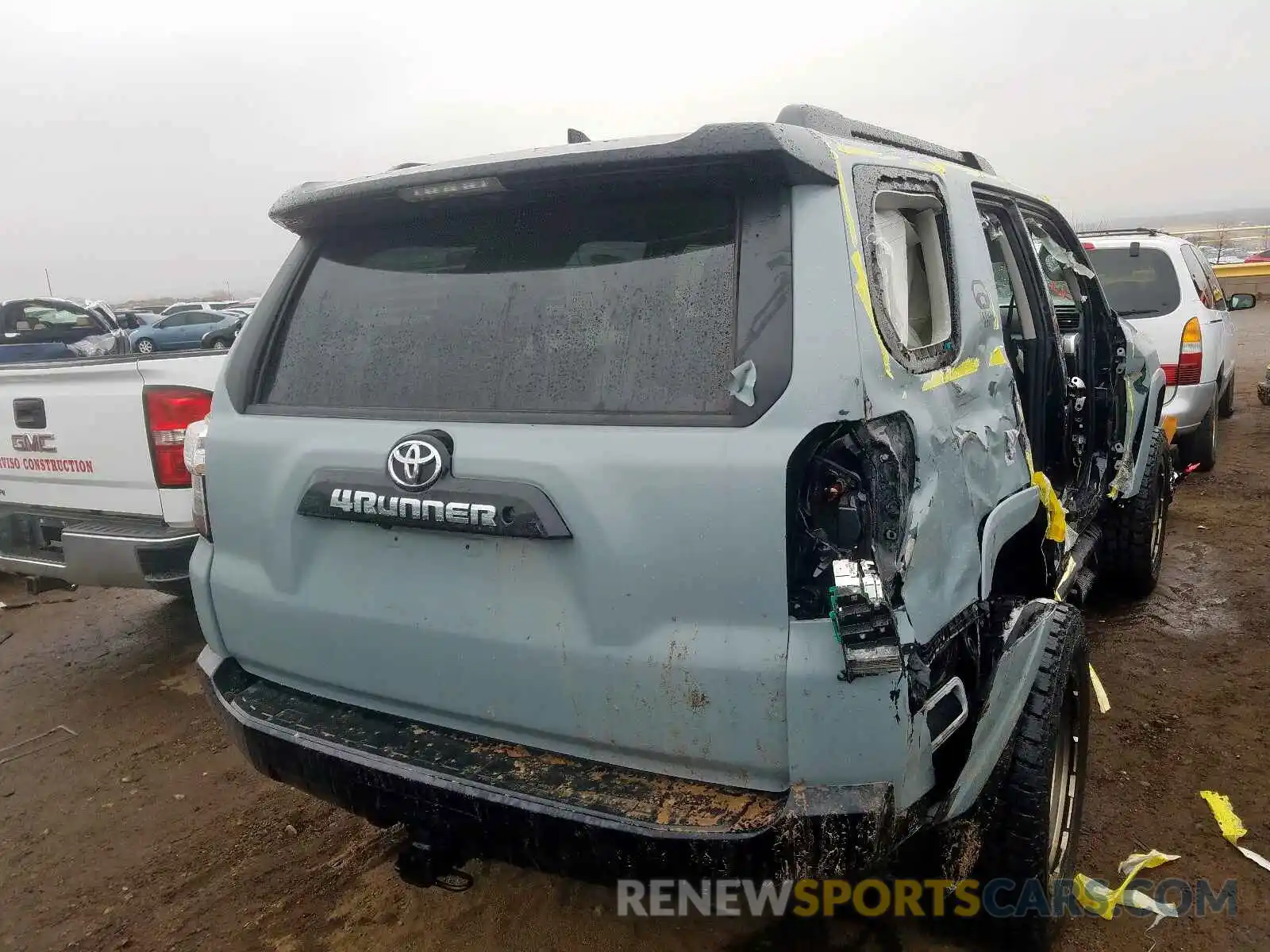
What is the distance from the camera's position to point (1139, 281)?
688 cm

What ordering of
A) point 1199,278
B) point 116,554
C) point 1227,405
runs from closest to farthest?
point 116,554 → point 1199,278 → point 1227,405

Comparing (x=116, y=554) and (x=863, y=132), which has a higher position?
(x=863, y=132)

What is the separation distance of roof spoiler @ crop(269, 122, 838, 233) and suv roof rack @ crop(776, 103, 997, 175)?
0.22 metres

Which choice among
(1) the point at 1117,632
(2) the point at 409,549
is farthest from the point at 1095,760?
(2) the point at 409,549

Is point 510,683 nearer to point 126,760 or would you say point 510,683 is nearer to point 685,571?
point 685,571

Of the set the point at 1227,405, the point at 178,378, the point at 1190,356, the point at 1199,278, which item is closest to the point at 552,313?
the point at 178,378

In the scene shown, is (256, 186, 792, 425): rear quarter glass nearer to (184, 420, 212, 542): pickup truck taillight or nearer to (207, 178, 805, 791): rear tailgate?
(207, 178, 805, 791): rear tailgate

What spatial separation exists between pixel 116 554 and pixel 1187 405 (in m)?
6.84

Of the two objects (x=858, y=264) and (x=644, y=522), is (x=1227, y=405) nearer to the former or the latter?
(x=858, y=264)

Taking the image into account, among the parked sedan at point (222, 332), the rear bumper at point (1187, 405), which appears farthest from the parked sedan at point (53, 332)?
the parked sedan at point (222, 332)

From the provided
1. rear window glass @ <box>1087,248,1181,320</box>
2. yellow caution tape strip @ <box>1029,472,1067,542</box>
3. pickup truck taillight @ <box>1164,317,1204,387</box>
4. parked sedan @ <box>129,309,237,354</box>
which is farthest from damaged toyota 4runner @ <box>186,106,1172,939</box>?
parked sedan @ <box>129,309,237,354</box>

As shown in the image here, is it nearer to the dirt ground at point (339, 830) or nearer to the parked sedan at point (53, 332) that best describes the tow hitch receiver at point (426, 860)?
the dirt ground at point (339, 830)

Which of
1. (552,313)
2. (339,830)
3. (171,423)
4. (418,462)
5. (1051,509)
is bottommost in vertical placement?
(339,830)

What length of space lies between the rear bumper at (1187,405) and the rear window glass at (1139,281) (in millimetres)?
592
